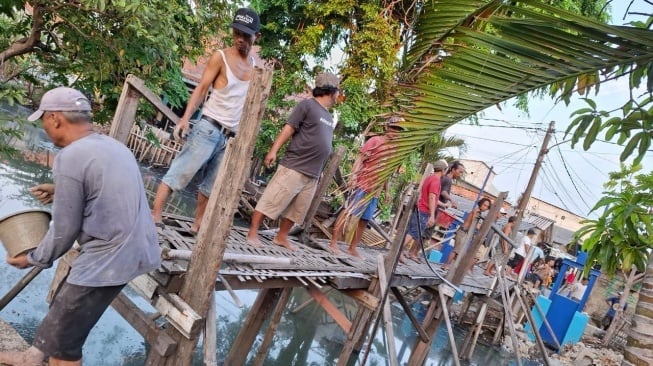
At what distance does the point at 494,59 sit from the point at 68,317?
223cm

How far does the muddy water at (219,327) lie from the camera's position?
548 centimetres

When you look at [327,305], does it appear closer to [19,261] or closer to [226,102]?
[226,102]

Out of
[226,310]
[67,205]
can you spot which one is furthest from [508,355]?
[67,205]

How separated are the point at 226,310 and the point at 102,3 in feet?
18.5

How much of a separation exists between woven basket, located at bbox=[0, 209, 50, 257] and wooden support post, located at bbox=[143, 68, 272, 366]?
800 mm

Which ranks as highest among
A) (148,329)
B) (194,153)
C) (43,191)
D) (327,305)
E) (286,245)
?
(194,153)

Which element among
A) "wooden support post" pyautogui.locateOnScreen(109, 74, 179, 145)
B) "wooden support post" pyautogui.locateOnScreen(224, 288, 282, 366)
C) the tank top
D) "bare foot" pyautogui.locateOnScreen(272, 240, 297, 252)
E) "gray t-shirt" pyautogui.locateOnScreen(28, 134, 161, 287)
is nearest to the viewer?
"gray t-shirt" pyautogui.locateOnScreen(28, 134, 161, 287)

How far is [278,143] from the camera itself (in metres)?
3.79

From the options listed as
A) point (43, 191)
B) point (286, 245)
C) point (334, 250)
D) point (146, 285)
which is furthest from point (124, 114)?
point (334, 250)

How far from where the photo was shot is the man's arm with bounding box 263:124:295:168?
→ 12.2 ft

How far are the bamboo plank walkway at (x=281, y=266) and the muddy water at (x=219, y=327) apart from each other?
8.34ft

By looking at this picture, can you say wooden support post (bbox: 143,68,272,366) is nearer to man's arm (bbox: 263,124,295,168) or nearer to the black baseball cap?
the black baseball cap

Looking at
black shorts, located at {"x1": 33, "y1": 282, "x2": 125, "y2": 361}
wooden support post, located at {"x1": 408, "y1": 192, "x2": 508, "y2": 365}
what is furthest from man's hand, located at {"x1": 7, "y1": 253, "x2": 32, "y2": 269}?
wooden support post, located at {"x1": 408, "y1": 192, "x2": 508, "y2": 365}

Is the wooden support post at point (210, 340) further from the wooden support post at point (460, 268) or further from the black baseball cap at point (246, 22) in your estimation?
the wooden support post at point (460, 268)
